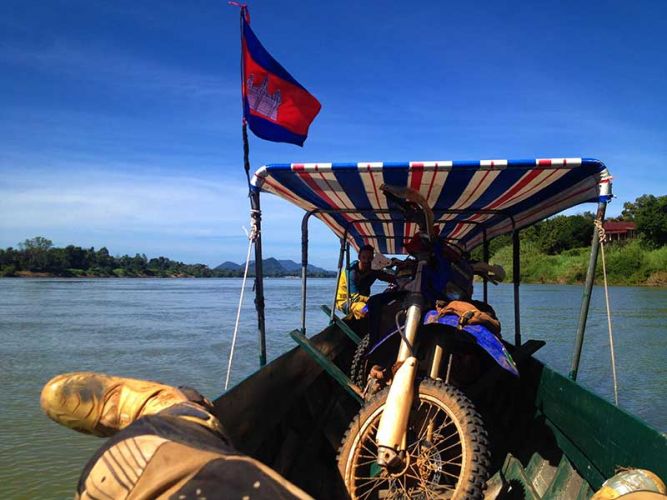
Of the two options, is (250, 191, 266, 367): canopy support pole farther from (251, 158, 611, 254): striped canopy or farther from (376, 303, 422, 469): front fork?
(376, 303, 422, 469): front fork

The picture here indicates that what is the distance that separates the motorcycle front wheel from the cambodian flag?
232 cm

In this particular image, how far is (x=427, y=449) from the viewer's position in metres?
3.06

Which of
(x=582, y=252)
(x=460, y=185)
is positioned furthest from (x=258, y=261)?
(x=582, y=252)

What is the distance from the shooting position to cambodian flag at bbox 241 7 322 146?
4.41 meters

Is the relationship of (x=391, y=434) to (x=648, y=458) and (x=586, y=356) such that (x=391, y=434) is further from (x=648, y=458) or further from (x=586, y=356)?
(x=586, y=356)

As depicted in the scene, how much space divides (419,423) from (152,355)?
1278 cm

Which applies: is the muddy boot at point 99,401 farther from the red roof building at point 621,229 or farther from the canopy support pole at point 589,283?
the red roof building at point 621,229

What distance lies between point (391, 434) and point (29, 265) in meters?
108

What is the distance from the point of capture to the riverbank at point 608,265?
4881 centimetres

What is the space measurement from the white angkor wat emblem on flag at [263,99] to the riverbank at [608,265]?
43.9 metres

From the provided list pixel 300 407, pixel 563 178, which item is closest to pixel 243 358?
pixel 300 407

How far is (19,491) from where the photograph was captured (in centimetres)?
624

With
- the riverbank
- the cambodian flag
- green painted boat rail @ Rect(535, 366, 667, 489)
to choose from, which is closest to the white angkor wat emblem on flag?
the cambodian flag

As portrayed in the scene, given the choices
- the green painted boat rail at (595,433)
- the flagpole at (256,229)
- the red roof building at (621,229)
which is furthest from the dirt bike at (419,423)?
the red roof building at (621,229)
